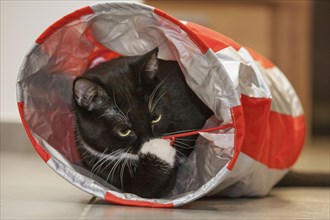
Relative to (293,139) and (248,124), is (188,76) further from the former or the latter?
(293,139)

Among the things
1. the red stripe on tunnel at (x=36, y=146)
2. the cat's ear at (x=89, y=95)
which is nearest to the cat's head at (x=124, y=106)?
the cat's ear at (x=89, y=95)

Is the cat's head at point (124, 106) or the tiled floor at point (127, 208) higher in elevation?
the cat's head at point (124, 106)

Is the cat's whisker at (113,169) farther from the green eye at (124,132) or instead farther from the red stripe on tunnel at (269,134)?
the red stripe on tunnel at (269,134)

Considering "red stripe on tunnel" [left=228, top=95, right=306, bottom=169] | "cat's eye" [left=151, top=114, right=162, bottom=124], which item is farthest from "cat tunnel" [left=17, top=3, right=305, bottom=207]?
"cat's eye" [left=151, top=114, right=162, bottom=124]

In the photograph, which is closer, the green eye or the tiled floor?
the tiled floor

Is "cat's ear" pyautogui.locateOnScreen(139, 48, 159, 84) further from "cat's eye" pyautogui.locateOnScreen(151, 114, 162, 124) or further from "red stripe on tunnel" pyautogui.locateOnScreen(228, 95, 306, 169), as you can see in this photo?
"red stripe on tunnel" pyautogui.locateOnScreen(228, 95, 306, 169)

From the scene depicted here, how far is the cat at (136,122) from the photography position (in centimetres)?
Answer: 140

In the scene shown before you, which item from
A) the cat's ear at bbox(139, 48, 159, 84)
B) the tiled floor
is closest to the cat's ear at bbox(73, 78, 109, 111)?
the cat's ear at bbox(139, 48, 159, 84)

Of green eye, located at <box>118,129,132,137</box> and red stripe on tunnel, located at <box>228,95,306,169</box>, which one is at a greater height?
green eye, located at <box>118,129,132,137</box>

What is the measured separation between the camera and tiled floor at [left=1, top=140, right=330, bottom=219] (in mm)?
1286

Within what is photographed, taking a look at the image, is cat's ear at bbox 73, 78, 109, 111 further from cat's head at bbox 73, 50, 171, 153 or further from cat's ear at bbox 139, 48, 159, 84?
cat's ear at bbox 139, 48, 159, 84

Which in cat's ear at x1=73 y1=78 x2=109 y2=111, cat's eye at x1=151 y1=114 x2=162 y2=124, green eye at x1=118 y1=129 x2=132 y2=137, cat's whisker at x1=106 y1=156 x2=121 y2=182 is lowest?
cat's whisker at x1=106 y1=156 x2=121 y2=182

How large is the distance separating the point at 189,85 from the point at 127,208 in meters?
0.33

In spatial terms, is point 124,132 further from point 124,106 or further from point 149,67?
point 149,67
